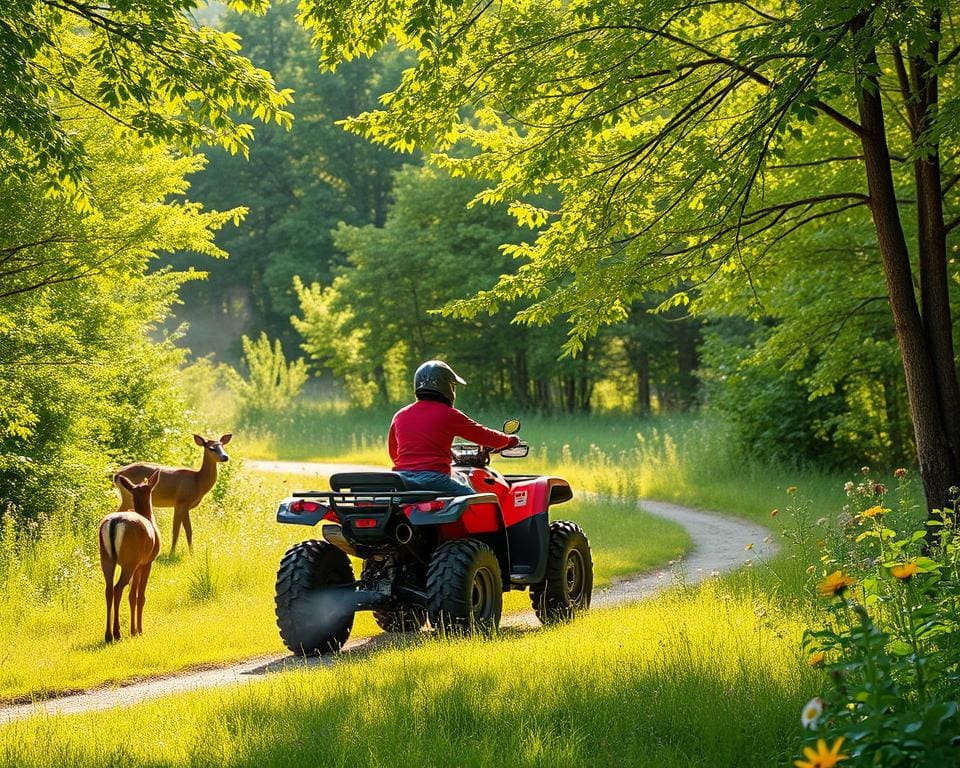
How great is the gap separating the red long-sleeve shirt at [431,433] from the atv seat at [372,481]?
0.30m

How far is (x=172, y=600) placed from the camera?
37.2 feet

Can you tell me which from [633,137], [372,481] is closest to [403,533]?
[372,481]

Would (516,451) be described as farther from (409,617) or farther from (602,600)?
(602,600)

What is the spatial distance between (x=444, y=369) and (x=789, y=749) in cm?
435

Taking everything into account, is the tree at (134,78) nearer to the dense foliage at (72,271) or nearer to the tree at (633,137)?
the dense foliage at (72,271)

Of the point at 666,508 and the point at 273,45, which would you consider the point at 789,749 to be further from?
the point at 273,45

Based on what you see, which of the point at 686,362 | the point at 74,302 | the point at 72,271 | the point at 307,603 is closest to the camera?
the point at 307,603

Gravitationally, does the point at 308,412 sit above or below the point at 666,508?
above

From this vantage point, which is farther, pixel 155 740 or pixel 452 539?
pixel 452 539

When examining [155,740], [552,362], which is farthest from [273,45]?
[155,740]

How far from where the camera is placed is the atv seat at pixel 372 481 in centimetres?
830

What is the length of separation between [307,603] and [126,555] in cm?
180

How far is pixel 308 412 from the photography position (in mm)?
41781

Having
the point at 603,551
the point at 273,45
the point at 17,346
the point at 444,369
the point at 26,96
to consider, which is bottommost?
the point at 603,551
